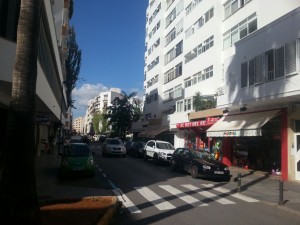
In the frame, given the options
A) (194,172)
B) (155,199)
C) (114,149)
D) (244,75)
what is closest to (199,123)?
(114,149)

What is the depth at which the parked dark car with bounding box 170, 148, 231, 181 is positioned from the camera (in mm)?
20156

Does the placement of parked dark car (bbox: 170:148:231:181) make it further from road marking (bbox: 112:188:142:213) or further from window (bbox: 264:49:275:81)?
road marking (bbox: 112:188:142:213)

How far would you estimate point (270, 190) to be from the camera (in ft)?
56.1

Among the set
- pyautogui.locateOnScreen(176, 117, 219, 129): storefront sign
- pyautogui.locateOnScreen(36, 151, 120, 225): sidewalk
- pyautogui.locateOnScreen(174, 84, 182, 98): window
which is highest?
pyautogui.locateOnScreen(174, 84, 182, 98): window

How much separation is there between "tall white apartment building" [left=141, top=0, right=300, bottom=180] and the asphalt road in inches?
223

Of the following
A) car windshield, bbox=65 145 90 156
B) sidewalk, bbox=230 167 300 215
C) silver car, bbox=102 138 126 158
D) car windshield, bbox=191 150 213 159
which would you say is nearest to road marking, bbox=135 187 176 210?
sidewalk, bbox=230 167 300 215

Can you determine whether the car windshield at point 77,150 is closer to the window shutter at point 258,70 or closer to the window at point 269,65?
the window shutter at point 258,70

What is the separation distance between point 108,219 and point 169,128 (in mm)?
36326

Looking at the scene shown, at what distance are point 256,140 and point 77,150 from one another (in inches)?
504

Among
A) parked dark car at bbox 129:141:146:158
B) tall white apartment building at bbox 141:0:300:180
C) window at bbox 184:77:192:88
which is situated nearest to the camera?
tall white apartment building at bbox 141:0:300:180

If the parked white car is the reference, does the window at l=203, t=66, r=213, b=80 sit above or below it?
above

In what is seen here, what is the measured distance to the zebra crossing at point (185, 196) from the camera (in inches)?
483

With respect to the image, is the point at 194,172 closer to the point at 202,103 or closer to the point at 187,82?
the point at 202,103

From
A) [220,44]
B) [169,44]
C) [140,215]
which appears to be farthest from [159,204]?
[169,44]
